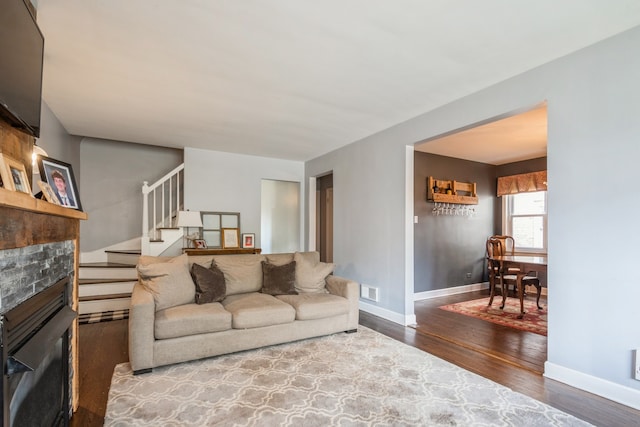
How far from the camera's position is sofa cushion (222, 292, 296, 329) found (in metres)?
2.97

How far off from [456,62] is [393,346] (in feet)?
8.56

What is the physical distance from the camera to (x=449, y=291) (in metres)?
5.80

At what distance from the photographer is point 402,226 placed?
400 centimetres

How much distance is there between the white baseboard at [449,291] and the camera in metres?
5.48

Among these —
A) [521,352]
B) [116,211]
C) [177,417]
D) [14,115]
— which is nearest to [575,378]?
[521,352]

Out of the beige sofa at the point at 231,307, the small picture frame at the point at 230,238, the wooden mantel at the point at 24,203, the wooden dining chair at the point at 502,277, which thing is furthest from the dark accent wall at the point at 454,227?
the wooden mantel at the point at 24,203

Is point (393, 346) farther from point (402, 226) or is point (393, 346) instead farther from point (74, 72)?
point (74, 72)

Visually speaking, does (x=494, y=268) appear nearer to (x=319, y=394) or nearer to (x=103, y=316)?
(x=319, y=394)

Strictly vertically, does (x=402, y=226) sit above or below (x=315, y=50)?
below

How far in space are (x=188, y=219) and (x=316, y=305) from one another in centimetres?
271

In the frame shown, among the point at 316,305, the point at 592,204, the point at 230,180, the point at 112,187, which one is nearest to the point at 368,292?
the point at 316,305

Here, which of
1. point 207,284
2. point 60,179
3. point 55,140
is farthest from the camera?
point 55,140

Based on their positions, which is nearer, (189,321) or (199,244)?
(189,321)

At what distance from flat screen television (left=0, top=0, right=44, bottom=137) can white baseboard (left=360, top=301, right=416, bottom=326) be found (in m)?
3.78
